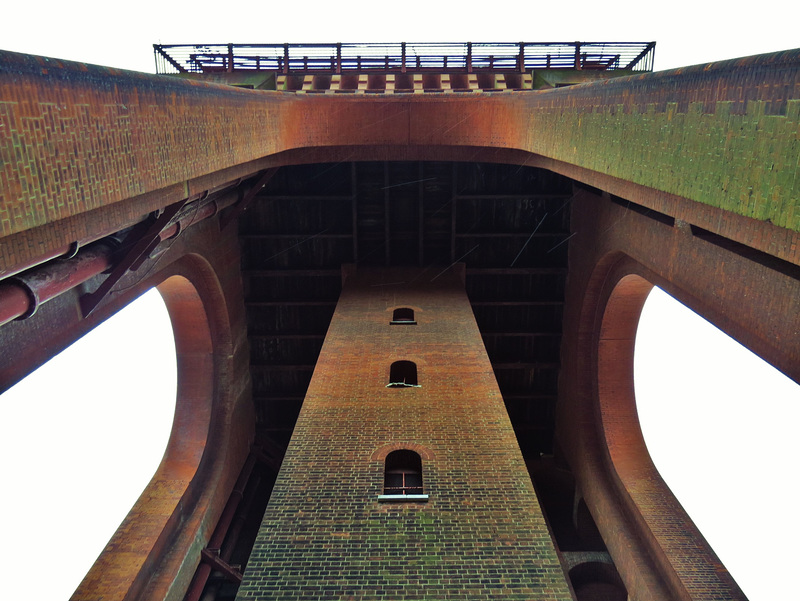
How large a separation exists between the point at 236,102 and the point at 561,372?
11.3 m

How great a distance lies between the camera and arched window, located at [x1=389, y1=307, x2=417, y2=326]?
1134cm

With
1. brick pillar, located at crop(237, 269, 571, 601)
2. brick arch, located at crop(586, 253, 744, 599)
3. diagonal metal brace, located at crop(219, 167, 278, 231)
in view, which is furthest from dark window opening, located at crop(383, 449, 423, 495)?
diagonal metal brace, located at crop(219, 167, 278, 231)

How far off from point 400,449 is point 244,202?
23.2ft

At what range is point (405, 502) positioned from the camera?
645 cm

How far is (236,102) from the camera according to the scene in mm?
6828

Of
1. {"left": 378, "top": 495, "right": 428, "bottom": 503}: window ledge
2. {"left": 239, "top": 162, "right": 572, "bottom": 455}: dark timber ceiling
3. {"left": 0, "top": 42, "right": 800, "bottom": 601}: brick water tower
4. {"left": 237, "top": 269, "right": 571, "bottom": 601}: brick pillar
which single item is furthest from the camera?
{"left": 239, "top": 162, "right": 572, "bottom": 455}: dark timber ceiling

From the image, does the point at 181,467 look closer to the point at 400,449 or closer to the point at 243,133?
the point at 400,449

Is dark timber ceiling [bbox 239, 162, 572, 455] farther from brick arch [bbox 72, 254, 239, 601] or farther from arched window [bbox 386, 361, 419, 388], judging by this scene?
arched window [bbox 386, 361, 419, 388]

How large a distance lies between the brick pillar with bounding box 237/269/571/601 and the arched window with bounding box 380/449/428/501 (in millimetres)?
93

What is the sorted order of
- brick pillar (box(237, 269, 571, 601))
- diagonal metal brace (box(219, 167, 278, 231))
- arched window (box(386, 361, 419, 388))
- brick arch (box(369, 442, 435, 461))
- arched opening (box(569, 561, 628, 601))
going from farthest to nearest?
1. arched opening (box(569, 561, 628, 601))
2. diagonal metal brace (box(219, 167, 278, 231))
3. arched window (box(386, 361, 419, 388))
4. brick arch (box(369, 442, 435, 461))
5. brick pillar (box(237, 269, 571, 601))

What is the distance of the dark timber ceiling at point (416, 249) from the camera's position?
14.2 m

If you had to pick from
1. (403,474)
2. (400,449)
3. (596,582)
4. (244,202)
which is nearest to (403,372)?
(400,449)

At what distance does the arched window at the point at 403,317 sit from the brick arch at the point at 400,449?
400 cm

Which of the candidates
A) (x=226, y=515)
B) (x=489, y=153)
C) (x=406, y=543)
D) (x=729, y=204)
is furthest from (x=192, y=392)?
(x=729, y=204)
